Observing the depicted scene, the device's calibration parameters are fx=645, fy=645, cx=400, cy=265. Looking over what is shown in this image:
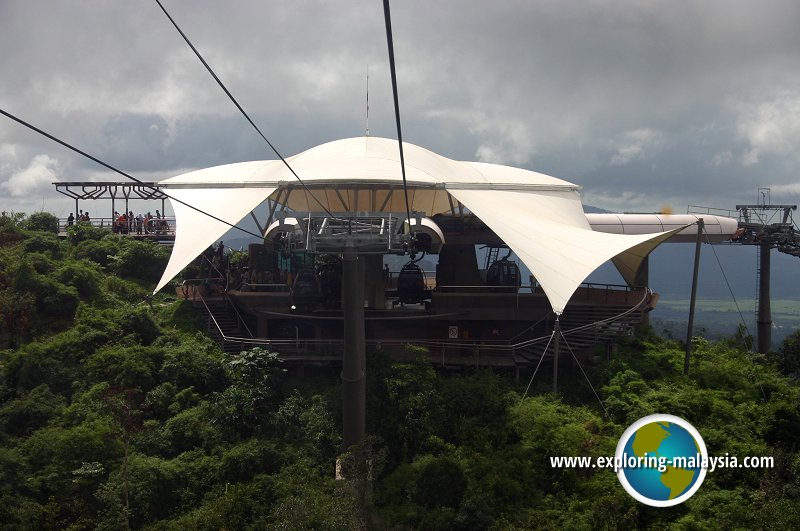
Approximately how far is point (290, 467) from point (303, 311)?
811 cm

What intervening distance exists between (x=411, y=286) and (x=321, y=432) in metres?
7.72

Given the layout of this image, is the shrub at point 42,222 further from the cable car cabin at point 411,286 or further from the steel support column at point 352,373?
the steel support column at point 352,373

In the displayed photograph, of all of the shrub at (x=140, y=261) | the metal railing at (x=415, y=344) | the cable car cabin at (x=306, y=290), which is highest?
the shrub at (x=140, y=261)

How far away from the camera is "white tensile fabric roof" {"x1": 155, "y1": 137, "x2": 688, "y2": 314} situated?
2041 cm

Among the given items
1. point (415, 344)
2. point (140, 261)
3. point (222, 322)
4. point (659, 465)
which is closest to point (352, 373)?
point (415, 344)

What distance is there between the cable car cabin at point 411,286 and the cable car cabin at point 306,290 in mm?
3337

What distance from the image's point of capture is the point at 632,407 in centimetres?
1902

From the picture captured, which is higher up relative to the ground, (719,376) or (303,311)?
(303,311)

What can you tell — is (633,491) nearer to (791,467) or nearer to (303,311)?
(791,467)

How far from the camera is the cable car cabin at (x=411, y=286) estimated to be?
25031 millimetres

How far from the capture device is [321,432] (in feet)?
62.7

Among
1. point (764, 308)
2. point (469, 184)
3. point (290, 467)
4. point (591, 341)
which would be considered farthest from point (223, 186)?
point (764, 308)

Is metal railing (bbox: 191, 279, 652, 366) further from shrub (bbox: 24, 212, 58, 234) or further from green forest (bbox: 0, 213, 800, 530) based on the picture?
shrub (bbox: 24, 212, 58, 234)

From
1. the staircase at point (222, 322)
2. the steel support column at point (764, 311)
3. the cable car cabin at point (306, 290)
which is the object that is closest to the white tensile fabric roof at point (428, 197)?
the staircase at point (222, 322)
